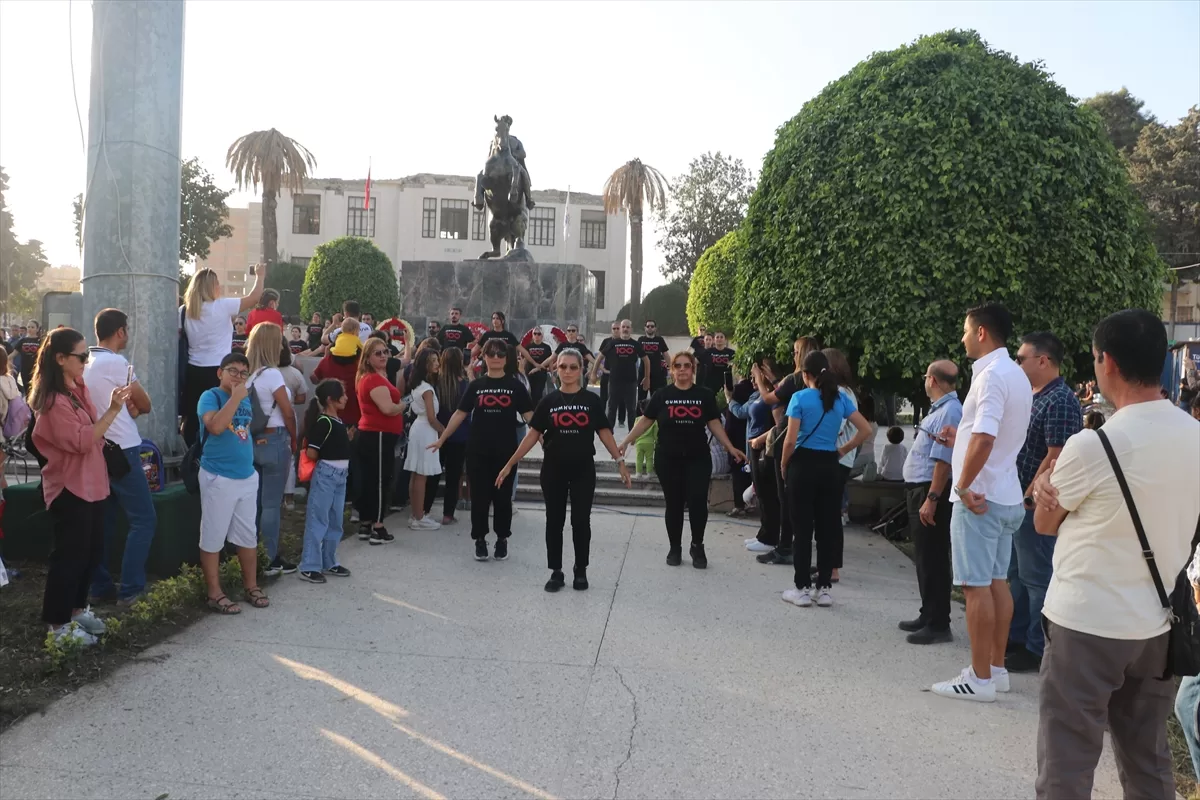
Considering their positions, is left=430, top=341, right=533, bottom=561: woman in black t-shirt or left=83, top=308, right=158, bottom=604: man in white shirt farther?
left=430, top=341, right=533, bottom=561: woman in black t-shirt

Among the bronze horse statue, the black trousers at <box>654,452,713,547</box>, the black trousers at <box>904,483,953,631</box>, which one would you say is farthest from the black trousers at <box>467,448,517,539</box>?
the bronze horse statue

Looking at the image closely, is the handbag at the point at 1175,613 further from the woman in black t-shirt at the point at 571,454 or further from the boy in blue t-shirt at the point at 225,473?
the boy in blue t-shirt at the point at 225,473

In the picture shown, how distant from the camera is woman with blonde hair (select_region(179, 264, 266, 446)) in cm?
702

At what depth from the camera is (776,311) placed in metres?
8.71

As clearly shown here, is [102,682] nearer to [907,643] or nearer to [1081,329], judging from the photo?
[907,643]

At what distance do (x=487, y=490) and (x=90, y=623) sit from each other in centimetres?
312

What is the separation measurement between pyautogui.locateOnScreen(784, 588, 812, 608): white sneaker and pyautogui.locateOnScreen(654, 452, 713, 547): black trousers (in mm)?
1125

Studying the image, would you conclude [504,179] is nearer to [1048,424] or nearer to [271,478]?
[271,478]

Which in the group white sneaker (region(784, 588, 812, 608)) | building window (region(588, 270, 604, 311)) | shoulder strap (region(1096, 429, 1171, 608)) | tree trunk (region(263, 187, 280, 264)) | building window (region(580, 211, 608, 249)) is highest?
building window (region(580, 211, 608, 249))

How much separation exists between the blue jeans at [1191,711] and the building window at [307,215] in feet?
171

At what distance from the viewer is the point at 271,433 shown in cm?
637

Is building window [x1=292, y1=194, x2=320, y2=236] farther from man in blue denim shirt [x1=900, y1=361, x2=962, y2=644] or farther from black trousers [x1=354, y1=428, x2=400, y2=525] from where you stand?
man in blue denim shirt [x1=900, y1=361, x2=962, y2=644]

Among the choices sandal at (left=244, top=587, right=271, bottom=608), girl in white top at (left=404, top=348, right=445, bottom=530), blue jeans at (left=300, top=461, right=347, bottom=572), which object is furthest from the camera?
girl in white top at (left=404, top=348, right=445, bottom=530)

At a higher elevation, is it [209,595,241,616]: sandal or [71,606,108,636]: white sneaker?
[71,606,108,636]: white sneaker
